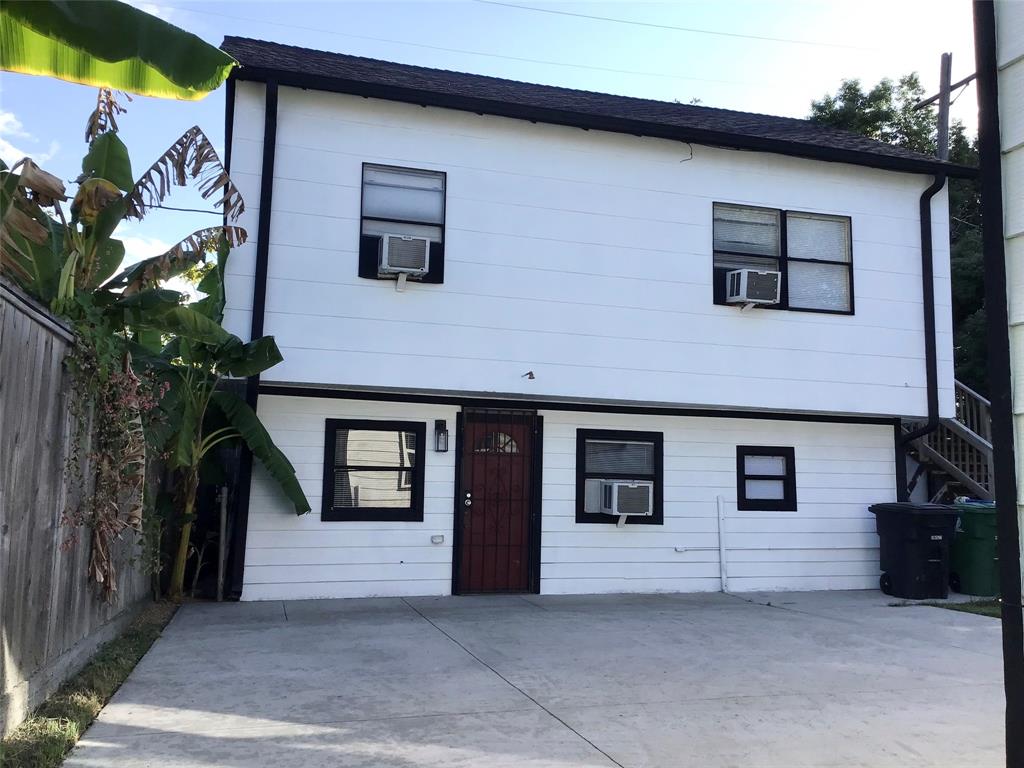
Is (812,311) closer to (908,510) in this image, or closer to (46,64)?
(908,510)

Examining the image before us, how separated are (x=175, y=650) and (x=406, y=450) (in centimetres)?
368

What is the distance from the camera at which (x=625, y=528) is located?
10320mm

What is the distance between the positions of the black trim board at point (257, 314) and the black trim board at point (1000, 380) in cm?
706

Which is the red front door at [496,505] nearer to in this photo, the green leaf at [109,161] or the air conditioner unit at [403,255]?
the air conditioner unit at [403,255]

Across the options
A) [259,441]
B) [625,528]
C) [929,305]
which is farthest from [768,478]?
[259,441]

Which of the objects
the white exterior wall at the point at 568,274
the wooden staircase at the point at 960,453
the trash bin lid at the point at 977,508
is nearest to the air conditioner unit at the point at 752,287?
the white exterior wall at the point at 568,274

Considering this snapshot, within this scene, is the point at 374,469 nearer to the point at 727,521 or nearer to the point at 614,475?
the point at 614,475

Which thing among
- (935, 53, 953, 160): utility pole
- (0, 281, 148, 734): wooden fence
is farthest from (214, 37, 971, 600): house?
(935, 53, 953, 160): utility pole

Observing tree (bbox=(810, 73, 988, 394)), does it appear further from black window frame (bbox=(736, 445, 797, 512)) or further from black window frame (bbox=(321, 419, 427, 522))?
black window frame (bbox=(321, 419, 427, 522))

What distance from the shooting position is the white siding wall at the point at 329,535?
9.10 metres

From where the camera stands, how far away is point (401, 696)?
539cm

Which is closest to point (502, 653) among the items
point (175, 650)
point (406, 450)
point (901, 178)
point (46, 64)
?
point (175, 650)

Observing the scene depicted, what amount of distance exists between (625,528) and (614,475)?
26.0 inches

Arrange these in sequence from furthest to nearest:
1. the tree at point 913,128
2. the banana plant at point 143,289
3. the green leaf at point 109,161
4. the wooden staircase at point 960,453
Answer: the tree at point 913,128 → the wooden staircase at point 960,453 → the green leaf at point 109,161 → the banana plant at point 143,289
